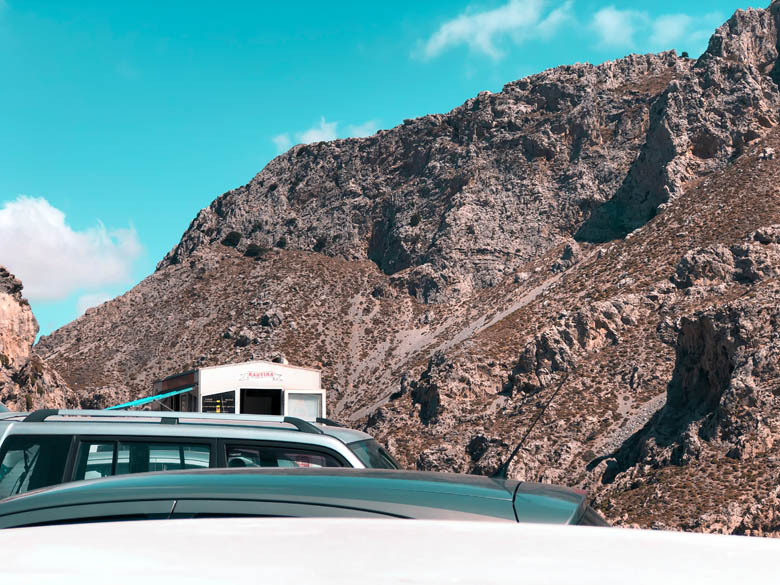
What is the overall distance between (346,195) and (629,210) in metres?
41.3

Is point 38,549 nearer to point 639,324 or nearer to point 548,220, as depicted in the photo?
point 639,324

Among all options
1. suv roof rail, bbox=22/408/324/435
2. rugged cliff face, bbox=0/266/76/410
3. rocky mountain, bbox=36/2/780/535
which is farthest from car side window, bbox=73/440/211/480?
rugged cliff face, bbox=0/266/76/410

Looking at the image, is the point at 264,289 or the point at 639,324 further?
the point at 264,289

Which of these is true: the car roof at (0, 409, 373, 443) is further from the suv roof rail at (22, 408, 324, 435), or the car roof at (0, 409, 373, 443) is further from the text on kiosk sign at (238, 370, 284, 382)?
the text on kiosk sign at (238, 370, 284, 382)

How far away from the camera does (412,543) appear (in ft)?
5.79

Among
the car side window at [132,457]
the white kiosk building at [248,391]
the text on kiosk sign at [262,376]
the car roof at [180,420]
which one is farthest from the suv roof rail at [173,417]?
the text on kiosk sign at [262,376]

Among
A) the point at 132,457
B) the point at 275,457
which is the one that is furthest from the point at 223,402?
the point at 275,457

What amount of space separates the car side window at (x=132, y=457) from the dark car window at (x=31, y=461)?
0.50 feet

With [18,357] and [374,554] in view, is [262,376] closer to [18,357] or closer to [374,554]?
[18,357]

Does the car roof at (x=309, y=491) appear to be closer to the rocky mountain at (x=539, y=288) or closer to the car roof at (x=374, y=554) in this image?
the car roof at (x=374, y=554)

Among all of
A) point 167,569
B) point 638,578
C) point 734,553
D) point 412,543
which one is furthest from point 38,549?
point 734,553

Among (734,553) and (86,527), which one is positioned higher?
(86,527)

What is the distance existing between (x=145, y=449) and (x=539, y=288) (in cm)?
6724

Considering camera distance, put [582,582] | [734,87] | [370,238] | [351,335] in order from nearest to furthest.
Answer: [582,582]
[734,87]
[351,335]
[370,238]
